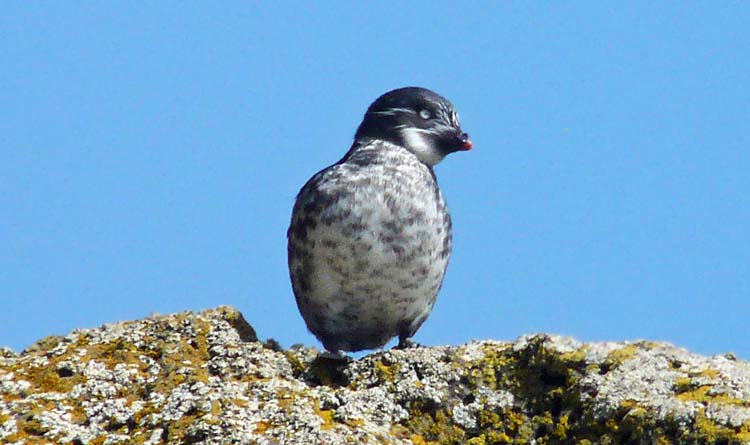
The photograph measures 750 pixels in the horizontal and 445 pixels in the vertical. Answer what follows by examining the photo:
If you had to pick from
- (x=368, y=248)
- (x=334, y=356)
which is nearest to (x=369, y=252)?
(x=368, y=248)

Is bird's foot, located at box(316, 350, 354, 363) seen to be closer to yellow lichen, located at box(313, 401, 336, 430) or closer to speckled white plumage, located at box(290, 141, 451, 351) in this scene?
yellow lichen, located at box(313, 401, 336, 430)

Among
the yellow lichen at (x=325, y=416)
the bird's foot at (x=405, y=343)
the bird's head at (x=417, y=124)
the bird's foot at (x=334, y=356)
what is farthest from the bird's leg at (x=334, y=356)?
the bird's head at (x=417, y=124)

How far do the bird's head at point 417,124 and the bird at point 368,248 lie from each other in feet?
1.05

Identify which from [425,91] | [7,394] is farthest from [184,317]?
[425,91]

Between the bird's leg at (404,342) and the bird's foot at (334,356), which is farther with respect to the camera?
the bird's leg at (404,342)

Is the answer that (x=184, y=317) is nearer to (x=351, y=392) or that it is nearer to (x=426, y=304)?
(x=351, y=392)

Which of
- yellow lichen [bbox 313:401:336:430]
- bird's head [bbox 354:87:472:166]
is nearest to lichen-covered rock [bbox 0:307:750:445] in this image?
yellow lichen [bbox 313:401:336:430]

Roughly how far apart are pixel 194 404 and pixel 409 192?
3.25 meters

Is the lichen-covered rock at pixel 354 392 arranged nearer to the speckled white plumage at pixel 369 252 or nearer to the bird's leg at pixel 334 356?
the bird's leg at pixel 334 356

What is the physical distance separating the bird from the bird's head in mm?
321

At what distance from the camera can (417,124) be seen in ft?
30.7

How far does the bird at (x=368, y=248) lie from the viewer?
8.03 metres

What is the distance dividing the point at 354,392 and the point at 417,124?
3848mm

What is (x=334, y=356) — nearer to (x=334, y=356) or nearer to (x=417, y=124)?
(x=334, y=356)
